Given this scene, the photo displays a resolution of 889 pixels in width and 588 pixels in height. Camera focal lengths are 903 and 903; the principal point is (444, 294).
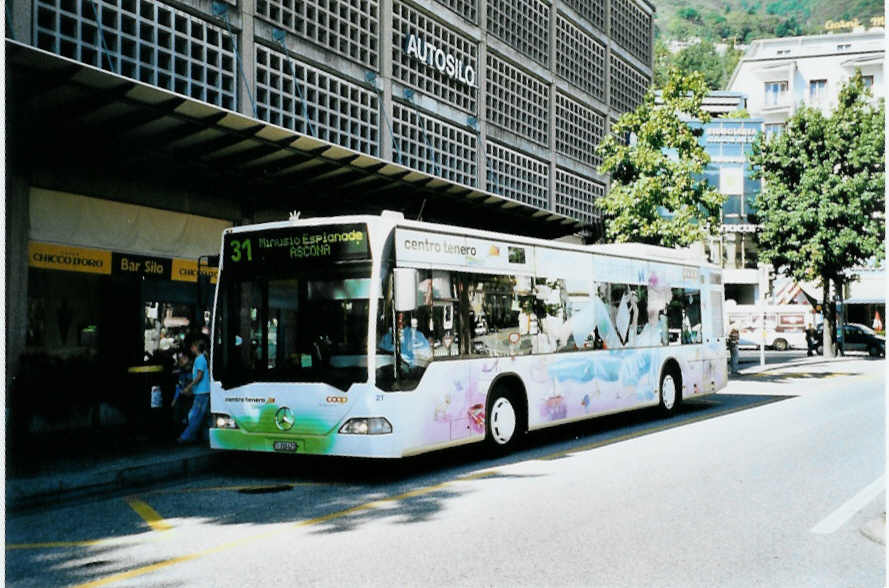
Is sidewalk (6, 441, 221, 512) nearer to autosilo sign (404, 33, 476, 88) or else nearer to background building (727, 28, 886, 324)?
autosilo sign (404, 33, 476, 88)

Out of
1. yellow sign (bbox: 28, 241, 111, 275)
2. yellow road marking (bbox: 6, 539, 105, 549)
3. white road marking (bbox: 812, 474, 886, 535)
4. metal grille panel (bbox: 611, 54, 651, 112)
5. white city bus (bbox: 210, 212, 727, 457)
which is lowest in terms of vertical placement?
yellow road marking (bbox: 6, 539, 105, 549)

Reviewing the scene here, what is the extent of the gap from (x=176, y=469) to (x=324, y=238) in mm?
3332

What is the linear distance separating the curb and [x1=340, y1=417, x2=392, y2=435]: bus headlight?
97.7 inches

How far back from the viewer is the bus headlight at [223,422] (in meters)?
10.1

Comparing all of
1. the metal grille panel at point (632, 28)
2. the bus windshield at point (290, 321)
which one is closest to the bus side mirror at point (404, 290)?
the bus windshield at point (290, 321)

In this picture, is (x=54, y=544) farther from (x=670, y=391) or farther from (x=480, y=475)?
(x=670, y=391)

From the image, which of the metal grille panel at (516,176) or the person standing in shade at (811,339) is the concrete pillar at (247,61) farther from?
the person standing in shade at (811,339)

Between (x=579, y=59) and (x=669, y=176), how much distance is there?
7.92 m

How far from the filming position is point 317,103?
62.5 feet

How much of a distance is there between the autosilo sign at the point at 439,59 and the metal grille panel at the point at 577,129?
240 inches

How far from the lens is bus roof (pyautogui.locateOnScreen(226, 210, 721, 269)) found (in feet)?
31.9

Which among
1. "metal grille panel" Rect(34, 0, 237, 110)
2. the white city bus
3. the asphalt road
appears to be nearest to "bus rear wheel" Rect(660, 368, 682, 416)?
the asphalt road

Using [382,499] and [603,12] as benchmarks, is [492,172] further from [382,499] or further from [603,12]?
[382,499]

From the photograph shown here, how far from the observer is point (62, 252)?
13.8 metres
